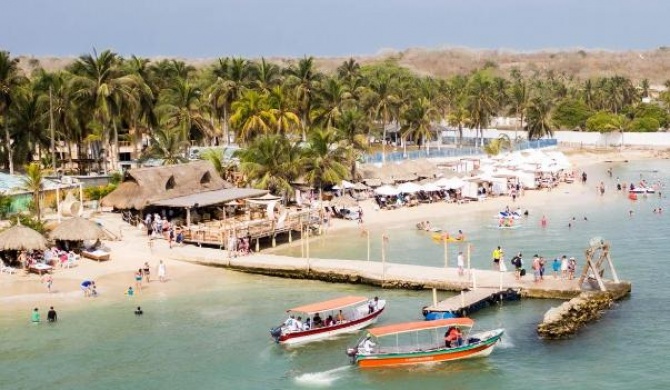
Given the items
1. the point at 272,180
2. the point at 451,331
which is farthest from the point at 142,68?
the point at 451,331

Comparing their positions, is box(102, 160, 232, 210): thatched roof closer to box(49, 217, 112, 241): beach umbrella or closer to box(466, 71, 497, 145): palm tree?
box(49, 217, 112, 241): beach umbrella

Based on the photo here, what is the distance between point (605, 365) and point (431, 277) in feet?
39.7

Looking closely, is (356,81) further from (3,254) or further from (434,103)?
(3,254)

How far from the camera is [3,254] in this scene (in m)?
44.0

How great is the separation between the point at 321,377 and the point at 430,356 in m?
4.07

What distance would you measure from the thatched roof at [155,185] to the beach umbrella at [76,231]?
720 cm

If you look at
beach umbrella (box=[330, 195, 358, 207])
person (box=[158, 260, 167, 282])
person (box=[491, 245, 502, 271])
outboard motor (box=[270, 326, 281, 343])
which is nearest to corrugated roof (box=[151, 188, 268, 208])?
beach umbrella (box=[330, 195, 358, 207])

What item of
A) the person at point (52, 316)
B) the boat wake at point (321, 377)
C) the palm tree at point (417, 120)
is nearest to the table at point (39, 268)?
the person at point (52, 316)

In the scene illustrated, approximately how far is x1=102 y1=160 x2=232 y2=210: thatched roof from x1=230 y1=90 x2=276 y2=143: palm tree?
14.7 m

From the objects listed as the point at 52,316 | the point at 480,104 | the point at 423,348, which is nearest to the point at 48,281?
the point at 52,316

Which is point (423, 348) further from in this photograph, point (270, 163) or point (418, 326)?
point (270, 163)

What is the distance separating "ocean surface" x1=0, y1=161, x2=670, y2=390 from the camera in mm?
29969

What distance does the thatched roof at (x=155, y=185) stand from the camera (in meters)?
53.9

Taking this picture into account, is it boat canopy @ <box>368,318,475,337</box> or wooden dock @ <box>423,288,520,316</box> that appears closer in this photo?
boat canopy @ <box>368,318,475,337</box>
